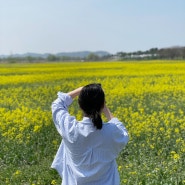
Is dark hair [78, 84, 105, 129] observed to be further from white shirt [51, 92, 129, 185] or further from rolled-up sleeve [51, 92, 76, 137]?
rolled-up sleeve [51, 92, 76, 137]

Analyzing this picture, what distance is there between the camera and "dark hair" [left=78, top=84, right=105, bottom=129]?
2635mm

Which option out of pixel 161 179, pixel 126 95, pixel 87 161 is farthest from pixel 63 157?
pixel 126 95

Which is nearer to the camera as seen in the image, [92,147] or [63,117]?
[92,147]

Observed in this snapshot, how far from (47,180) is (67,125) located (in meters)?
3.52

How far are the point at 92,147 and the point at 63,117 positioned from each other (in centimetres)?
28

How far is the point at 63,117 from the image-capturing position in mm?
2820

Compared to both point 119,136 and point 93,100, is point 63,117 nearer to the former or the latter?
point 93,100

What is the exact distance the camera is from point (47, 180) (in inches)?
240

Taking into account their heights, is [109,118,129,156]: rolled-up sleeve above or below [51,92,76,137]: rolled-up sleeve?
A: below

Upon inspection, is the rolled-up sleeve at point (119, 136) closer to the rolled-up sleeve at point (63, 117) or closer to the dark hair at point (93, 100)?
the dark hair at point (93, 100)

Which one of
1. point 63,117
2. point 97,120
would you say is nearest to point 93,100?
point 97,120

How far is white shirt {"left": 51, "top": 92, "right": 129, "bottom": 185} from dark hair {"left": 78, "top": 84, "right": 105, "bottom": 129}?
6 centimetres

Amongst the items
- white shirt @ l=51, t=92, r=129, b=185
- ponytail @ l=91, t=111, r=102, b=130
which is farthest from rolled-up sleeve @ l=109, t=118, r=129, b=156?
ponytail @ l=91, t=111, r=102, b=130

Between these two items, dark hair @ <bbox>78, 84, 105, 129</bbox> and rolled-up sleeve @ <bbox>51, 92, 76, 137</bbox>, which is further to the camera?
rolled-up sleeve @ <bbox>51, 92, 76, 137</bbox>
